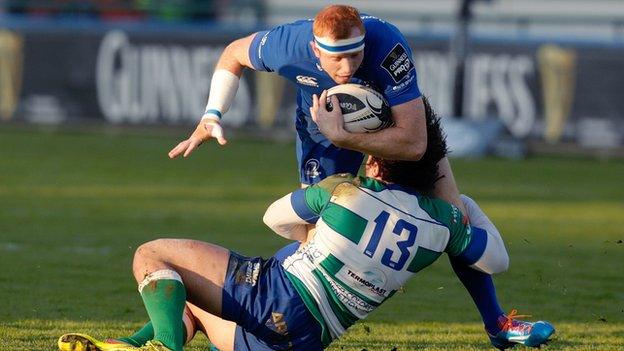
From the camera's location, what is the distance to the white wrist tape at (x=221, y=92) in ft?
23.1

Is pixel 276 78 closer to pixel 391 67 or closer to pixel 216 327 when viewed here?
pixel 391 67

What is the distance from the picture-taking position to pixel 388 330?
816 centimetres

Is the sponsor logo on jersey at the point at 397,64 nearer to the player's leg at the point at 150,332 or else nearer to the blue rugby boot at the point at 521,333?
the blue rugby boot at the point at 521,333

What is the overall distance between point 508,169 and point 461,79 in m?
2.30

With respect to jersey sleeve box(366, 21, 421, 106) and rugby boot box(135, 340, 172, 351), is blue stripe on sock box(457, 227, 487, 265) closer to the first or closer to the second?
jersey sleeve box(366, 21, 421, 106)

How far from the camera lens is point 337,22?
6211 millimetres

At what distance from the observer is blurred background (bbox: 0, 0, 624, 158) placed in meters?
21.7

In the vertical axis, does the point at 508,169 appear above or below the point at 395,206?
below

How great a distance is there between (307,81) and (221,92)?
47 cm

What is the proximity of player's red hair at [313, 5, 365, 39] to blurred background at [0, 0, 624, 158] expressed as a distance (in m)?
15.6

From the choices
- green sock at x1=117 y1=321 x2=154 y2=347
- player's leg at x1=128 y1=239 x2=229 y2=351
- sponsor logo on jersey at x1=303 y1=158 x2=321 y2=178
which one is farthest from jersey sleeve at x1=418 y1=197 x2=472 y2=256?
sponsor logo on jersey at x1=303 y1=158 x2=321 y2=178

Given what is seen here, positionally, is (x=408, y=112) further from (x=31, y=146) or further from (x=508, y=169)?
(x=31, y=146)

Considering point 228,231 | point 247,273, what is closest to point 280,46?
point 247,273

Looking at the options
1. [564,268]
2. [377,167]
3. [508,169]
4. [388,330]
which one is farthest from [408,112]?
[508,169]
